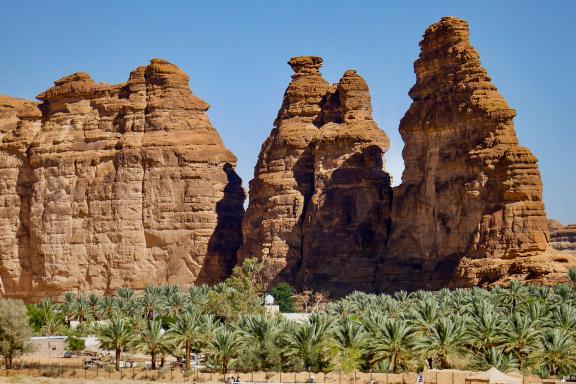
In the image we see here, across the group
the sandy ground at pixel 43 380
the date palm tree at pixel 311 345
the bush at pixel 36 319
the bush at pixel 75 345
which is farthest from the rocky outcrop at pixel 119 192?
the date palm tree at pixel 311 345

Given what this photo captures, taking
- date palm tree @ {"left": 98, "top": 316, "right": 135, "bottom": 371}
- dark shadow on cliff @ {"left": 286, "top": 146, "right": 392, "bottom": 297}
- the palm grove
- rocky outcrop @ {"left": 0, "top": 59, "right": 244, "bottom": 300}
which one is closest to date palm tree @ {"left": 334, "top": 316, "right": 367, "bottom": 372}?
the palm grove

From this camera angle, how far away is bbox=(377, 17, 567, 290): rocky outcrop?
108 m

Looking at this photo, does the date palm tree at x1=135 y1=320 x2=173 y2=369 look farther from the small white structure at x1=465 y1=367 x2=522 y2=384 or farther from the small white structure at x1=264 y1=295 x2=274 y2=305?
the small white structure at x1=264 y1=295 x2=274 y2=305

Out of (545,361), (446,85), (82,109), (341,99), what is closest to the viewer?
(545,361)

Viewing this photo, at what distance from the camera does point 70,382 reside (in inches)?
2943

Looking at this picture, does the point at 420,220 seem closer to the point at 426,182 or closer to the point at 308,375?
the point at 426,182

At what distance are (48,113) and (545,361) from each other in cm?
8767

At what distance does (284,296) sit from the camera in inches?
4719

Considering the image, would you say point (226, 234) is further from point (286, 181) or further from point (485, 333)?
point (485, 333)

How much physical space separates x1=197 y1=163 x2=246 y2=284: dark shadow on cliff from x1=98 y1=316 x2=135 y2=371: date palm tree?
5264 cm

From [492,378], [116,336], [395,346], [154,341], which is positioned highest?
[116,336]

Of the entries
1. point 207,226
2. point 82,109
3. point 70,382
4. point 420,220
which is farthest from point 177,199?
point 70,382

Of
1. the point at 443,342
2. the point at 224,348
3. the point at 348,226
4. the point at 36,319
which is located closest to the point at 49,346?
the point at 36,319

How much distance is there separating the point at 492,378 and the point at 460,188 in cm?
5073
